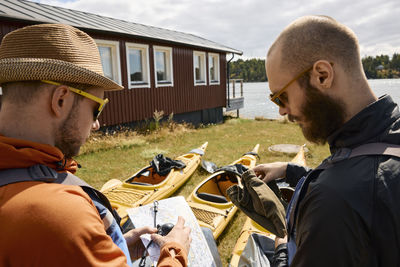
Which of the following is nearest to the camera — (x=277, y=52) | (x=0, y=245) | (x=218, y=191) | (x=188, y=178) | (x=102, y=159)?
(x=0, y=245)

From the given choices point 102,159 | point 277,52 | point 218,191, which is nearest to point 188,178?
point 218,191

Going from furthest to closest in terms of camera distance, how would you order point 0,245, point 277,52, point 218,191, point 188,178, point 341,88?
point 188,178, point 218,191, point 277,52, point 341,88, point 0,245

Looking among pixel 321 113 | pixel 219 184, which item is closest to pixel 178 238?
pixel 321 113

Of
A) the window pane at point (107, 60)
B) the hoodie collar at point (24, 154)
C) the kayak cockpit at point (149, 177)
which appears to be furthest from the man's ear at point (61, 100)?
the window pane at point (107, 60)

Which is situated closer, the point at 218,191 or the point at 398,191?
the point at 398,191

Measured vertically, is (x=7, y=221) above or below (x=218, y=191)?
above

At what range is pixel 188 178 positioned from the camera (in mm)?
6332

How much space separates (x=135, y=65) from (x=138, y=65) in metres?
0.19

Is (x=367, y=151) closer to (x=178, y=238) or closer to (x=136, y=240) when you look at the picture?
(x=178, y=238)

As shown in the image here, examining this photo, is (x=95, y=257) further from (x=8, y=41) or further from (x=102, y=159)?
(x=102, y=159)

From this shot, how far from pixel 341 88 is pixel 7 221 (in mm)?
1538

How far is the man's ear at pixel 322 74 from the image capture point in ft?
4.12

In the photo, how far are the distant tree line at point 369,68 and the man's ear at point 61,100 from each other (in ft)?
176

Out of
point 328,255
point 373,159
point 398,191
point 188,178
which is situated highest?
point 373,159
